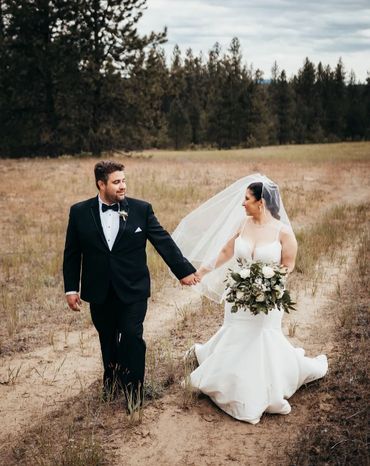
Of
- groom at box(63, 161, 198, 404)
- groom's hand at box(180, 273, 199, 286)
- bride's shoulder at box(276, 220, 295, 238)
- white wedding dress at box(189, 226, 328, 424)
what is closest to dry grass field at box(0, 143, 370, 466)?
white wedding dress at box(189, 226, 328, 424)

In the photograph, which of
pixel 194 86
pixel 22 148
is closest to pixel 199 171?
pixel 22 148

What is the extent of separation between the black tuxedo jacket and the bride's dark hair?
3.65 feet

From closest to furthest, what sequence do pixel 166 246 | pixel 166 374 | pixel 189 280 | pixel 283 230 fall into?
pixel 166 246 → pixel 189 280 → pixel 283 230 → pixel 166 374

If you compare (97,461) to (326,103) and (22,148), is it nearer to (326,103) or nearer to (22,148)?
(22,148)

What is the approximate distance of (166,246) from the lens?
4.63m

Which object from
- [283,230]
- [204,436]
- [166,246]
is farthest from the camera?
[283,230]

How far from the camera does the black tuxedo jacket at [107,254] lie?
4340 mm

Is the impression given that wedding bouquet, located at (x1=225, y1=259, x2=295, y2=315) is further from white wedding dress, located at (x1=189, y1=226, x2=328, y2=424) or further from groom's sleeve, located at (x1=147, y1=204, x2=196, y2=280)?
groom's sleeve, located at (x1=147, y1=204, x2=196, y2=280)

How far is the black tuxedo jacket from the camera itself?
4340 millimetres

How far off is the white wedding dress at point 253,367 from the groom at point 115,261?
760 mm

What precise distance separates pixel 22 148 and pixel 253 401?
34055mm

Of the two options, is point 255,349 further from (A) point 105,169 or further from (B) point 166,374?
(A) point 105,169

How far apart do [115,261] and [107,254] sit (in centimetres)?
10

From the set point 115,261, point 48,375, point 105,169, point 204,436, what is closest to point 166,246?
point 115,261
